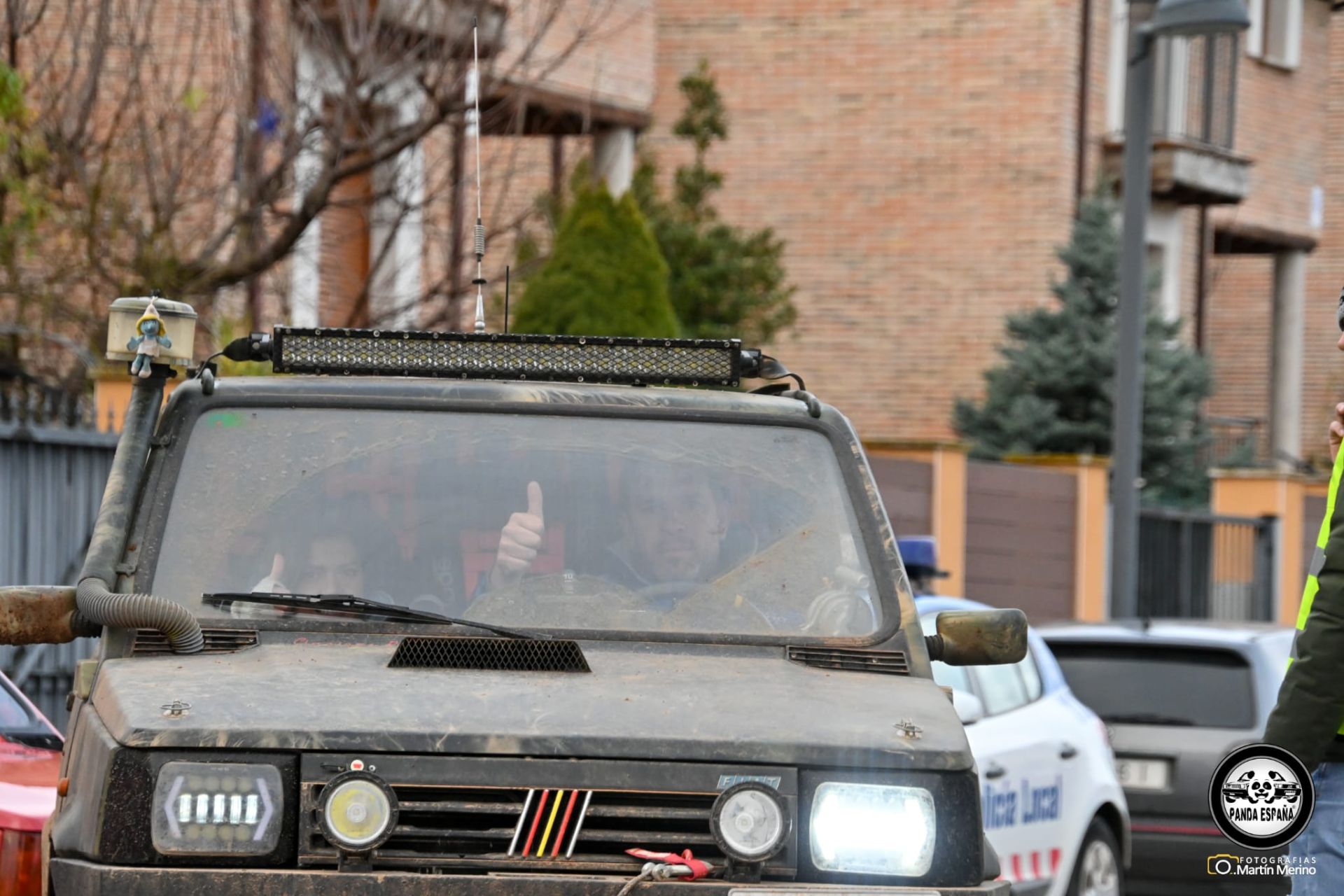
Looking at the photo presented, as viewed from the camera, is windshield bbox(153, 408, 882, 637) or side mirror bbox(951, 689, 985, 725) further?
side mirror bbox(951, 689, 985, 725)

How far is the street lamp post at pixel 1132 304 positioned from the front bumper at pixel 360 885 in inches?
429

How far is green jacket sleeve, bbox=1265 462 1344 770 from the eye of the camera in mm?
4355

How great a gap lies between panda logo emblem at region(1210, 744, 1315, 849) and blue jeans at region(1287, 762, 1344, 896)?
0.37ft

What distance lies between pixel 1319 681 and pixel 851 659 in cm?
103

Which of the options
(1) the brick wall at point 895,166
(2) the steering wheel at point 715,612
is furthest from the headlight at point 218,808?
(1) the brick wall at point 895,166

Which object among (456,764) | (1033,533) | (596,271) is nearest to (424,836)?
(456,764)

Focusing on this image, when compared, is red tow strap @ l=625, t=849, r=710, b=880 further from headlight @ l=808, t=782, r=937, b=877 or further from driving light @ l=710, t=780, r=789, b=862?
headlight @ l=808, t=782, r=937, b=877

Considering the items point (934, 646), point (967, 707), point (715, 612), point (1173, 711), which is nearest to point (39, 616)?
point (715, 612)

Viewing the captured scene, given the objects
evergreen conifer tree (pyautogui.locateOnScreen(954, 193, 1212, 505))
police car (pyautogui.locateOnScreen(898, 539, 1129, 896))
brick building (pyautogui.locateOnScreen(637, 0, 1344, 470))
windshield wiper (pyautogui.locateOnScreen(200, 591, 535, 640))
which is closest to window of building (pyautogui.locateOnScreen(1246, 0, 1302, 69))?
brick building (pyautogui.locateOnScreen(637, 0, 1344, 470))

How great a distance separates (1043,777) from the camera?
31.8 feet

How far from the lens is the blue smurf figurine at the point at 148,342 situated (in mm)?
5191

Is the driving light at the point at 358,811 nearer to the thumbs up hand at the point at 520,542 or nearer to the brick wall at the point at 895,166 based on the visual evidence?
the thumbs up hand at the point at 520,542

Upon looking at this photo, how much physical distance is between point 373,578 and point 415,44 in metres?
9.88

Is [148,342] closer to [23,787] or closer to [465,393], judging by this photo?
[465,393]
